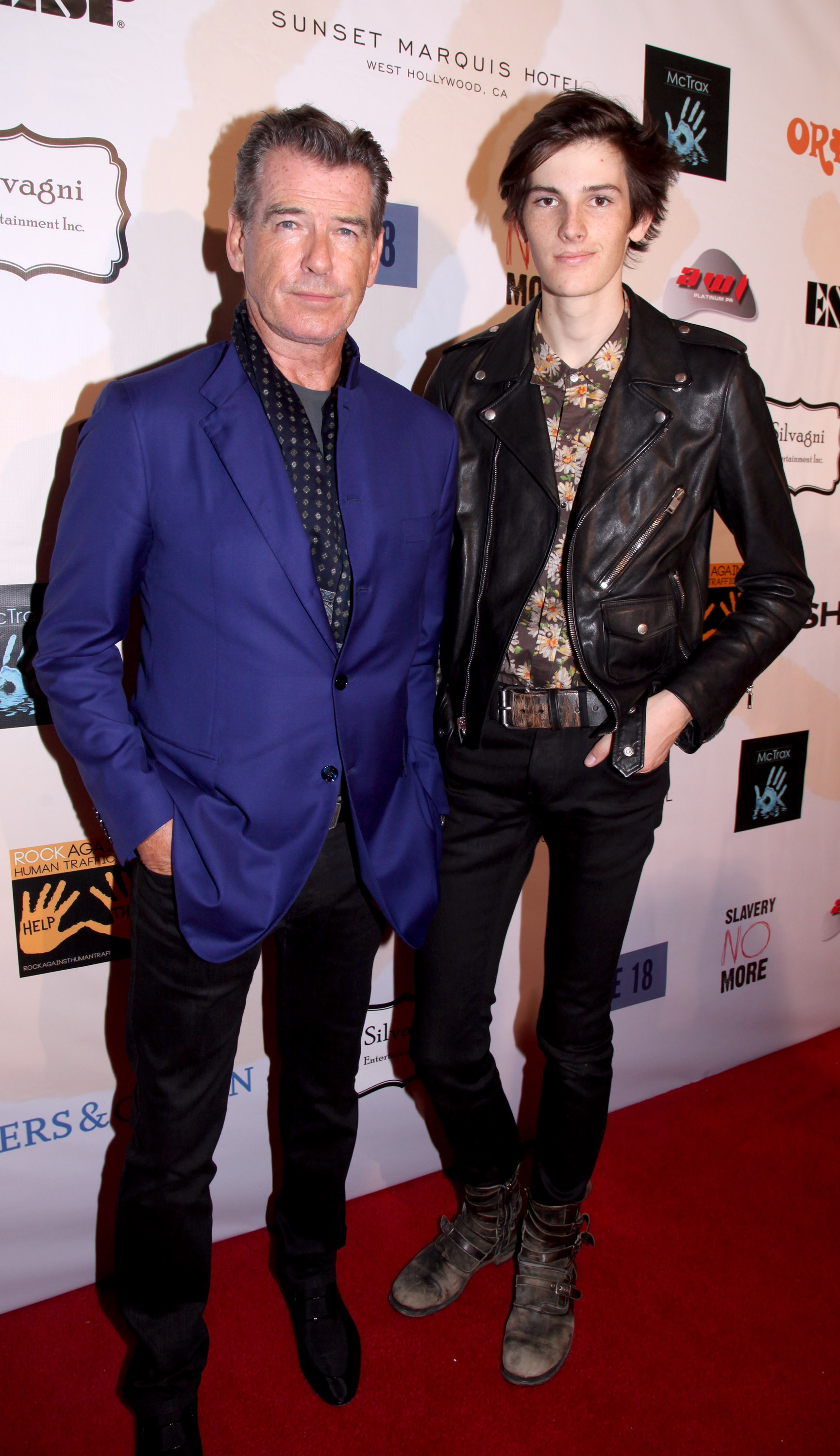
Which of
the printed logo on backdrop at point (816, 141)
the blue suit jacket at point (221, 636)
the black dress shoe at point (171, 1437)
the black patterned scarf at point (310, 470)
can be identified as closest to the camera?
the blue suit jacket at point (221, 636)

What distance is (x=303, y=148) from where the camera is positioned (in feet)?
4.70

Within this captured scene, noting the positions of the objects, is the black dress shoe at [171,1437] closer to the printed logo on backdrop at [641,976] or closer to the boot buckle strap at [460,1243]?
the boot buckle strap at [460,1243]

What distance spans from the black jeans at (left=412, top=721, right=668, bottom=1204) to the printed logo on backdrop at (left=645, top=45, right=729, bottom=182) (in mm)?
1588

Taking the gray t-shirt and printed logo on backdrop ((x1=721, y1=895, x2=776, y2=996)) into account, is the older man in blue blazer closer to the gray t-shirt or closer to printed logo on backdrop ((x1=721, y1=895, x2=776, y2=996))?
the gray t-shirt

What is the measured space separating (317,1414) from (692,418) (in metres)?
1.93

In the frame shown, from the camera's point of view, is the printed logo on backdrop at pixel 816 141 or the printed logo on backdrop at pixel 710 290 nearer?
the printed logo on backdrop at pixel 710 290

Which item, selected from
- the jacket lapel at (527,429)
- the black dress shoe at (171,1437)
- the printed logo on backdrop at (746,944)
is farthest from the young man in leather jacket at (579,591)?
the printed logo on backdrop at (746,944)

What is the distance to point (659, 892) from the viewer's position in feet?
9.05

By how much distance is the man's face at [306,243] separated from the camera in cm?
144

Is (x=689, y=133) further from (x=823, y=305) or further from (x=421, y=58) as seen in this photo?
(x=421, y=58)

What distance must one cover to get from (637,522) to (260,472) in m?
0.66

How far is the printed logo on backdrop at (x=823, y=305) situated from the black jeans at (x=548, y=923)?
1617 mm

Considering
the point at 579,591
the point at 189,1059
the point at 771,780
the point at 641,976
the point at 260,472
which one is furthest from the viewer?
the point at 771,780

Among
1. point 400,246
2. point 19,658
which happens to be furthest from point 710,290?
point 19,658
